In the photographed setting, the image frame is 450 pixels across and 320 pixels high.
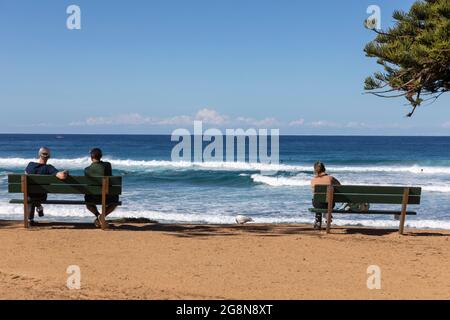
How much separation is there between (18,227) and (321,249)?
4883 mm

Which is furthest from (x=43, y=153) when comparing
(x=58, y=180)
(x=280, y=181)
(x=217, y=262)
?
(x=280, y=181)

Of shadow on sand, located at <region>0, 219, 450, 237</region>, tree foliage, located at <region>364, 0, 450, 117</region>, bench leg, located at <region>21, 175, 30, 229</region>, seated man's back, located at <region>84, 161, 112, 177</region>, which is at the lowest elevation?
shadow on sand, located at <region>0, 219, 450, 237</region>

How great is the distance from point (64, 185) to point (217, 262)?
3.24 meters

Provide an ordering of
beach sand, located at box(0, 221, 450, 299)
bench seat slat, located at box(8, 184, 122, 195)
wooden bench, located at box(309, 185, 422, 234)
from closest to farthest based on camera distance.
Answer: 1. beach sand, located at box(0, 221, 450, 299)
2. bench seat slat, located at box(8, 184, 122, 195)
3. wooden bench, located at box(309, 185, 422, 234)

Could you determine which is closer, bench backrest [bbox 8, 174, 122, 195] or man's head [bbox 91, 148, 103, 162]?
bench backrest [bbox 8, 174, 122, 195]

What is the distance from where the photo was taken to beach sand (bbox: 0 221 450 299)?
17.3 feet

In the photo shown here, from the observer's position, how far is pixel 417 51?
612 cm

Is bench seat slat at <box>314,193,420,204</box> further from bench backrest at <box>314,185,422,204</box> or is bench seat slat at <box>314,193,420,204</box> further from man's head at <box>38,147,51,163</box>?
man's head at <box>38,147,51,163</box>

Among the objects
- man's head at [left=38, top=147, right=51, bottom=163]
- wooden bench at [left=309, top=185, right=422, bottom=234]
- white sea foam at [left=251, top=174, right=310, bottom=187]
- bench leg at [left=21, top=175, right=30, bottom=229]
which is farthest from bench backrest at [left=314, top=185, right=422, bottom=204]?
white sea foam at [left=251, top=174, right=310, bottom=187]

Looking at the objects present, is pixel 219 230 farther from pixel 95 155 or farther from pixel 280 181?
pixel 280 181

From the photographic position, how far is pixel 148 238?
8133mm

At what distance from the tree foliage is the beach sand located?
2095mm

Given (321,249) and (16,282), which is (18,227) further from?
(321,249)

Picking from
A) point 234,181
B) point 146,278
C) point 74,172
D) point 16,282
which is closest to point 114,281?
point 146,278
